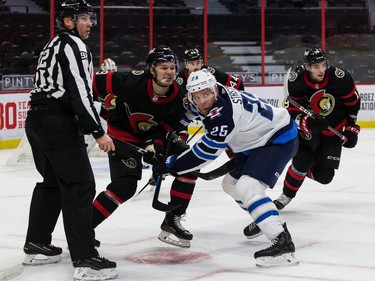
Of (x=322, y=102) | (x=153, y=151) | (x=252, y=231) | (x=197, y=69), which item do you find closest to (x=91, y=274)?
(x=153, y=151)

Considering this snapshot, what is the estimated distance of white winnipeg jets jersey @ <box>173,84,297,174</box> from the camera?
3.81 meters

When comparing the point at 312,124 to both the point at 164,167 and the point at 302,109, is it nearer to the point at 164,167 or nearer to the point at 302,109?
the point at 302,109

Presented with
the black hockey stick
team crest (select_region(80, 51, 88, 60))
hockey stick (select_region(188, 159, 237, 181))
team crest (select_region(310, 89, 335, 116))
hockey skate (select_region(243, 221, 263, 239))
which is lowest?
hockey skate (select_region(243, 221, 263, 239))

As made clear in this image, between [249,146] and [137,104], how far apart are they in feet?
1.88

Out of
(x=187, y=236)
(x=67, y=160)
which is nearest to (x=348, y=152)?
(x=187, y=236)

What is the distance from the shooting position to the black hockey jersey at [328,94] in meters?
5.56

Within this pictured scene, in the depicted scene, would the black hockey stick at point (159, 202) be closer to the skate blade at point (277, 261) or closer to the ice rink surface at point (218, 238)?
the ice rink surface at point (218, 238)

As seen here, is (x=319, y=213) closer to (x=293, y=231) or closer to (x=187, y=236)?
(x=293, y=231)

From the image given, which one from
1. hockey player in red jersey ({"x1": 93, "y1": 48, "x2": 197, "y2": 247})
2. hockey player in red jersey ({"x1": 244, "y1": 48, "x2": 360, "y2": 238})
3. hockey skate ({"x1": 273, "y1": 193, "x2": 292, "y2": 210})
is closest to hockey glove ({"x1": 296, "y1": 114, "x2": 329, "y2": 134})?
hockey player in red jersey ({"x1": 244, "y1": 48, "x2": 360, "y2": 238})

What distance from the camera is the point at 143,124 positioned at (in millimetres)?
4316

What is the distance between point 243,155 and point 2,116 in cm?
547

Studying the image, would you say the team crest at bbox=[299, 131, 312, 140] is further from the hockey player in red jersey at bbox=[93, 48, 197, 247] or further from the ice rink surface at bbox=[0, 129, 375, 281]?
the hockey player in red jersey at bbox=[93, 48, 197, 247]

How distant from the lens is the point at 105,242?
14.8 ft

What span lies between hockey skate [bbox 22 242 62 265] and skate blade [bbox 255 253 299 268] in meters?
0.88
